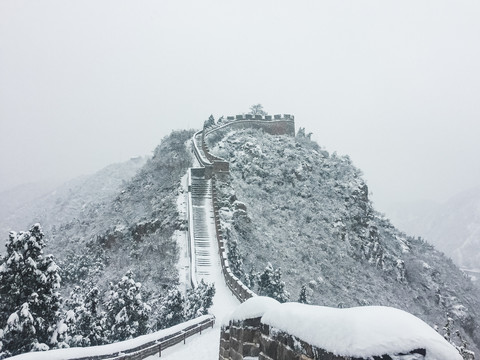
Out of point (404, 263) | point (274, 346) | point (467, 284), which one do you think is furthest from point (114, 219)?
point (467, 284)

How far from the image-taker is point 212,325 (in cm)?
2059

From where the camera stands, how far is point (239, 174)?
49062 millimetres

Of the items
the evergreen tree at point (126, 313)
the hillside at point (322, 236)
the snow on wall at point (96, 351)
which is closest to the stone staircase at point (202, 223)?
the hillside at point (322, 236)

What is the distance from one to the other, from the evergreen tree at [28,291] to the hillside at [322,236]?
55.8 ft

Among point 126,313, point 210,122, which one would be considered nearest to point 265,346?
point 126,313

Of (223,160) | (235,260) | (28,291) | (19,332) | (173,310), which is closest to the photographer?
(19,332)

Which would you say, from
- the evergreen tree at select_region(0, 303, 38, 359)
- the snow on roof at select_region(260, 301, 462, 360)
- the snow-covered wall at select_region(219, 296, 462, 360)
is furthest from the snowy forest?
the snow on roof at select_region(260, 301, 462, 360)

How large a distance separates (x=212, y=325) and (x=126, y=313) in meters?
4.17

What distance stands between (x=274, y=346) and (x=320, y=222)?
4294 cm

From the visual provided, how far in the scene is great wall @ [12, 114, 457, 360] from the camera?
14.6 ft

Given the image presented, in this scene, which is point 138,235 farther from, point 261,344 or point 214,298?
point 261,344

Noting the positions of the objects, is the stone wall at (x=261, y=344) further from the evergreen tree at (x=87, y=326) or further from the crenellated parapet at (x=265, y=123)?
the crenellated parapet at (x=265, y=123)

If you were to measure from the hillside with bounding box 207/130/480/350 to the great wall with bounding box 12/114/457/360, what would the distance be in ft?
5.06

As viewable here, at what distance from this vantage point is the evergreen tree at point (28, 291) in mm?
14336
